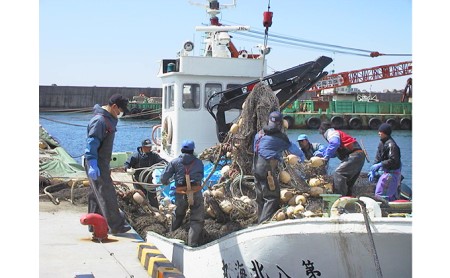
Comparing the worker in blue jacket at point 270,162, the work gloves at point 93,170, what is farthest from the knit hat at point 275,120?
the work gloves at point 93,170

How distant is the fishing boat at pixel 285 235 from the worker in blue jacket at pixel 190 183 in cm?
34

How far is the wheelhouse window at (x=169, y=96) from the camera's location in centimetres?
926

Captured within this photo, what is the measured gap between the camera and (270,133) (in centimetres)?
579

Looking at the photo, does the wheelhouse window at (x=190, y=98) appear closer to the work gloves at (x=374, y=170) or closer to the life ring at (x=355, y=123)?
the work gloves at (x=374, y=170)

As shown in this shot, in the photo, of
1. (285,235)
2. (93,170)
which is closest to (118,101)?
(93,170)

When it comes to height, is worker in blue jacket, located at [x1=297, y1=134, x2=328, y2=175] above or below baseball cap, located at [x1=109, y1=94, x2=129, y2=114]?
below

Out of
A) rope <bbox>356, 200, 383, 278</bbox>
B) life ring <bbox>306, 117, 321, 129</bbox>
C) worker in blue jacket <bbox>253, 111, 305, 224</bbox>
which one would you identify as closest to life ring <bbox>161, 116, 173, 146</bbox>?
worker in blue jacket <bbox>253, 111, 305, 224</bbox>

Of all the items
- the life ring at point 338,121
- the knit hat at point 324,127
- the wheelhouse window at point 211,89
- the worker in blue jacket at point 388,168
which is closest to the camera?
the knit hat at point 324,127

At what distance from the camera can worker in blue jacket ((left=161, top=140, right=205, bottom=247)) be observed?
19.7 ft

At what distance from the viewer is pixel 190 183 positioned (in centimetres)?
602

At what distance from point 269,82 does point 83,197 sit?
3.05 meters

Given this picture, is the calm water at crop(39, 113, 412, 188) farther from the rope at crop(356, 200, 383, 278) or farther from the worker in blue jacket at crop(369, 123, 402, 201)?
the rope at crop(356, 200, 383, 278)

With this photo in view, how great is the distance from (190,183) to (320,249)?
193 cm
